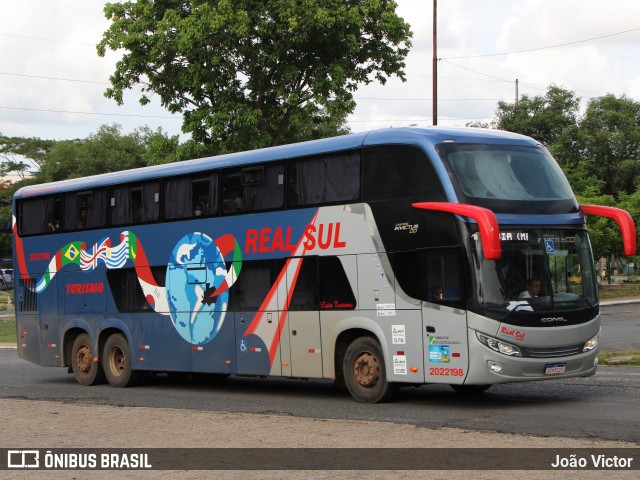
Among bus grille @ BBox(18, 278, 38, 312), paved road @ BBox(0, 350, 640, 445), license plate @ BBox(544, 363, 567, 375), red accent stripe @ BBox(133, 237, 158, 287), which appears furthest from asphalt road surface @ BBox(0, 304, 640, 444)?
red accent stripe @ BBox(133, 237, 158, 287)

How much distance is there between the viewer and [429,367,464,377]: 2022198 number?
48.1ft

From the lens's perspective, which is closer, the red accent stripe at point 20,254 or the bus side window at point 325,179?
the bus side window at point 325,179

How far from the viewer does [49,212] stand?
22.8 meters

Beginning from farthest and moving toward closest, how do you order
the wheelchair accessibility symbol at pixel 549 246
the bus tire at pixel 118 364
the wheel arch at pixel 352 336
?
the bus tire at pixel 118 364 < the wheel arch at pixel 352 336 < the wheelchair accessibility symbol at pixel 549 246

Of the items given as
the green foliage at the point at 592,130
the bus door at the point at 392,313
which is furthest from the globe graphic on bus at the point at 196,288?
the green foliage at the point at 592,130

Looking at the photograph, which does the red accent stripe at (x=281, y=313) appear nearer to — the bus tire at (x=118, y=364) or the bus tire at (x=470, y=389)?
the bus tire at (x=470, y=389)

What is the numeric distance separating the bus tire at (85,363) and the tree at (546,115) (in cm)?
4648

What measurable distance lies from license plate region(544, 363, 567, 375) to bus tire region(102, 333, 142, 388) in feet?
30.3

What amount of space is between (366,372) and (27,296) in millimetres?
10232

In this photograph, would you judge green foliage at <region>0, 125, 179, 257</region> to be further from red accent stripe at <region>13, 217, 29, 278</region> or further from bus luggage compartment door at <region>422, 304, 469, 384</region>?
bus luggage compartment door at <region>422, 304, 469, 384</region>

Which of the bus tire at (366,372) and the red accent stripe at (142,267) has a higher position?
the red accent stripe at (142,267)

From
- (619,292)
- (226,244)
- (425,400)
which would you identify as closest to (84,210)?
(226,244)

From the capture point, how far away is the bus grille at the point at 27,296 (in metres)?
23.4

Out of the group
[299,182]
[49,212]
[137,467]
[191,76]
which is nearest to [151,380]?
[49,212]
